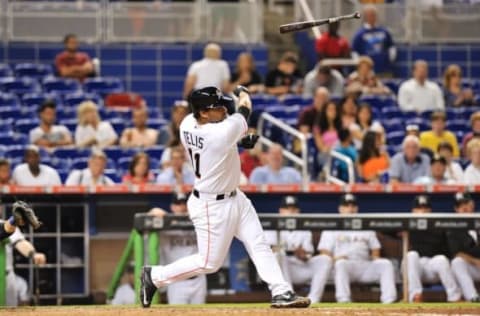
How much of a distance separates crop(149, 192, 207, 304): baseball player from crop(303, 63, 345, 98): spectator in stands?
4855mm

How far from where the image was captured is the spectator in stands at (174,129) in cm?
1672

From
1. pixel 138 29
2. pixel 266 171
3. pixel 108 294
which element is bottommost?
pixel 108 294

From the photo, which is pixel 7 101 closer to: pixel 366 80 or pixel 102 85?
pixel 102 85

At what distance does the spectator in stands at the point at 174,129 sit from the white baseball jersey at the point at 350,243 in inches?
110

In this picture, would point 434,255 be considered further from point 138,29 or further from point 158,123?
point 138,29

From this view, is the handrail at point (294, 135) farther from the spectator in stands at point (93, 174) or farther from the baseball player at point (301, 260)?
the spectator in stands at point (93, 174)

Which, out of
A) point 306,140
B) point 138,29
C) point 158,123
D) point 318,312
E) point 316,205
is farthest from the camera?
point 138,29

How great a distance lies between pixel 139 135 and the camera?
17328 millimetres

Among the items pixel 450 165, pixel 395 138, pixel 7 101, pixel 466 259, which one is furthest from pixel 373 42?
pixel 466 259

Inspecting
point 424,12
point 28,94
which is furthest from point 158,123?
point 424,12

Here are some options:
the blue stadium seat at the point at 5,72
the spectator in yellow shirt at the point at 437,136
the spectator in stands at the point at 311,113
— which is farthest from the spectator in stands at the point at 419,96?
the blue stadium seat at the point at 5,72

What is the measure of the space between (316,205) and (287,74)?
3942mm

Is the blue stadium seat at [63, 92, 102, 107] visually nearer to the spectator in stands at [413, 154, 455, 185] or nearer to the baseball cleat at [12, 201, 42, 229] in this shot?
the spectator in stands at [413, 154, 455, 185]

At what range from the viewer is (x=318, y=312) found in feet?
36.6
